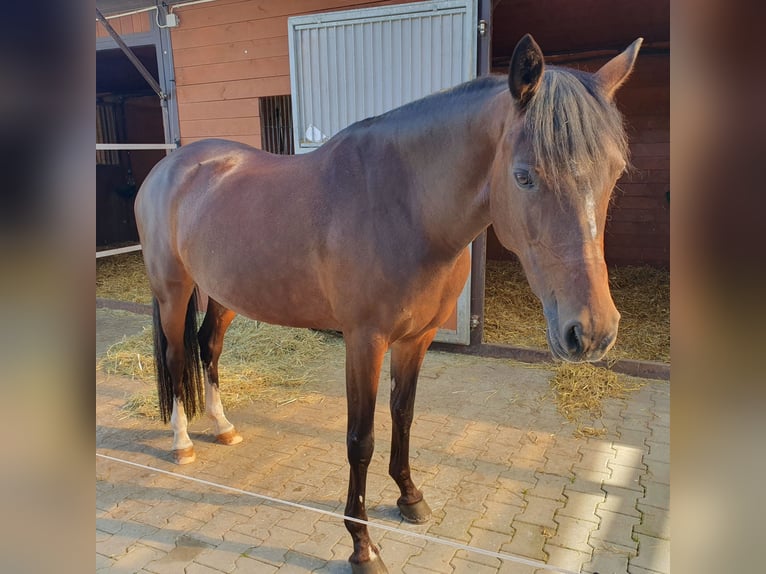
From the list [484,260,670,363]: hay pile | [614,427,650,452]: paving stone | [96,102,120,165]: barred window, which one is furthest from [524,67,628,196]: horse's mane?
[96,102,120,165]: barred window

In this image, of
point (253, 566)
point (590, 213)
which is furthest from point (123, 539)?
point (590, 213)

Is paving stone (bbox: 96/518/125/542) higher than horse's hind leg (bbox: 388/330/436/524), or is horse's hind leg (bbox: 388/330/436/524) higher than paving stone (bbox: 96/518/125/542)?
horse's hind leg (bbox: 388/330/436/524)

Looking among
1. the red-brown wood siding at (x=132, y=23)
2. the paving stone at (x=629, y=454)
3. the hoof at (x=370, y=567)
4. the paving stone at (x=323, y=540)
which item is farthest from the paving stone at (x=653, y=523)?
the red-brown wood siding at (x=132, y=23)

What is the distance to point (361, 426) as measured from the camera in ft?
7.04

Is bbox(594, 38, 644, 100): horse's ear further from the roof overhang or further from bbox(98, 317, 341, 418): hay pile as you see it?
the roof overhang

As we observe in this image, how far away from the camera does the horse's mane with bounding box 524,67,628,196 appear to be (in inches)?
51.5

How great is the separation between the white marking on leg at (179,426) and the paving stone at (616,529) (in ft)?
7.45

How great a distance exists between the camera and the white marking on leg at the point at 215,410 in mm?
3244

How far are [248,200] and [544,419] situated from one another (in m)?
2.40

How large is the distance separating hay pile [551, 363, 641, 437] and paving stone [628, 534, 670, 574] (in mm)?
1014

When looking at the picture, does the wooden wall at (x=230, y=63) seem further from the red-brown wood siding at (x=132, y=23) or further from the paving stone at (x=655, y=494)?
the paving stone at (x=655, y=494)
